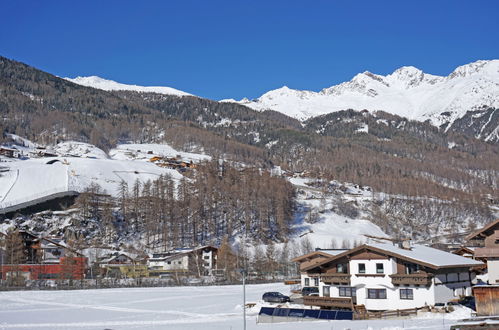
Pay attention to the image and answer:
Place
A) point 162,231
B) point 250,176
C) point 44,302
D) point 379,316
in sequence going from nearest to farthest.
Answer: point 379,316
point 44,302
point 162,231
point 250,176

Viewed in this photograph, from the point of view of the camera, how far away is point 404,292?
42.1 m

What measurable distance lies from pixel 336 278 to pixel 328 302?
3112 millimetres

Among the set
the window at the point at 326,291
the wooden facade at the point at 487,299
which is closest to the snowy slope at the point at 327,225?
the window at the point at 326,291

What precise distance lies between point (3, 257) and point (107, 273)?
53.9 ft

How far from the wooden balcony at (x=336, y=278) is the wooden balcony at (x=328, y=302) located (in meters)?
2.54

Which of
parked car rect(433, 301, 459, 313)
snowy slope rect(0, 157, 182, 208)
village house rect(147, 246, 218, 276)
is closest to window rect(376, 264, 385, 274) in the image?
parked car rect(433, 301, 459, 313)

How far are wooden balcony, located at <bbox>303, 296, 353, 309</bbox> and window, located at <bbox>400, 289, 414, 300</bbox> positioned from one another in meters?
3.94

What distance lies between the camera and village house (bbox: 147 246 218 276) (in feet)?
310

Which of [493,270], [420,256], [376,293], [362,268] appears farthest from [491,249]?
[362,268]

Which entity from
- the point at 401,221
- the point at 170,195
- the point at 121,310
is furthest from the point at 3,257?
the point at 401,221

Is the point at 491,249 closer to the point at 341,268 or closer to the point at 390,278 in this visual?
the point at 390,278

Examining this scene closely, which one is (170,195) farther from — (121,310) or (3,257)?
(121,310)

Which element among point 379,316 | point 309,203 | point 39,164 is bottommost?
point 379,316

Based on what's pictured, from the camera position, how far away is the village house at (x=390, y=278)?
41238 millimetres
